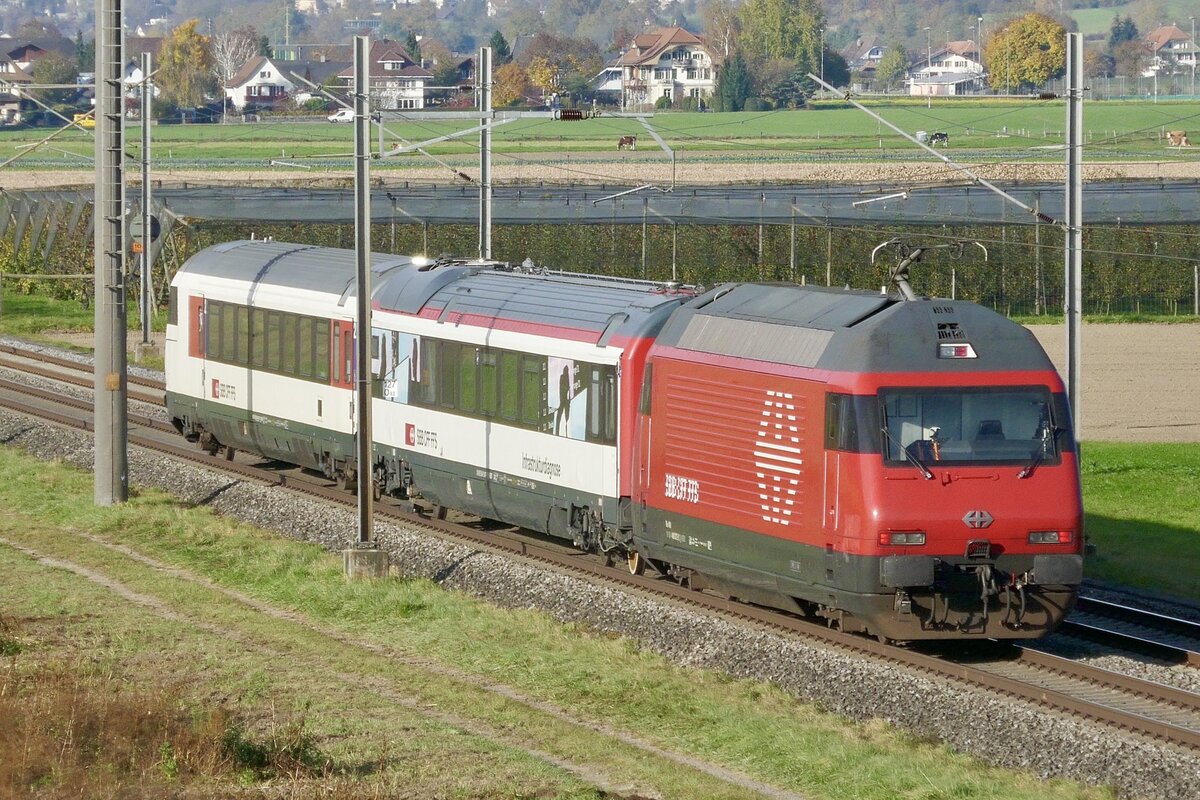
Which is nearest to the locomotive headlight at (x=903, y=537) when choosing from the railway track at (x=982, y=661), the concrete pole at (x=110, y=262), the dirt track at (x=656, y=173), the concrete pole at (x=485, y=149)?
the railway track at (x=982, y=661)

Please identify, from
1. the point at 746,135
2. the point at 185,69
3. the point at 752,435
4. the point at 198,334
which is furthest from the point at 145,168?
the point at 185,69

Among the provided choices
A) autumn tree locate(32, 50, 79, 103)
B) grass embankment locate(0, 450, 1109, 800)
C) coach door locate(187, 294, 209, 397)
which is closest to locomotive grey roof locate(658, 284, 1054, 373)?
grass embankment locate(0, 450, 1109, 800)

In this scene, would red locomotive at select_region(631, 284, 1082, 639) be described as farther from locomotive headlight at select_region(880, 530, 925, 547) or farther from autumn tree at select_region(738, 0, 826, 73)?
autumn tree at select_region(738, 0, 826, 73)

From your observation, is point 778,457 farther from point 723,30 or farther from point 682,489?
point 723,30

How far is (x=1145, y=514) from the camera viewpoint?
26.3 metres

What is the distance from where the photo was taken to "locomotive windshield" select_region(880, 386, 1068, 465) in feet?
54.2

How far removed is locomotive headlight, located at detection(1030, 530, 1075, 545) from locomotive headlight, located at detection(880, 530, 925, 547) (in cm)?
108

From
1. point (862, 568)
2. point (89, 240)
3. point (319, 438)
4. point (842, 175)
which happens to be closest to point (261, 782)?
point (862, 568)

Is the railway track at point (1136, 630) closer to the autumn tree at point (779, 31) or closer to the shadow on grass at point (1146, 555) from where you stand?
the shadow on grass at point (1146, 555)

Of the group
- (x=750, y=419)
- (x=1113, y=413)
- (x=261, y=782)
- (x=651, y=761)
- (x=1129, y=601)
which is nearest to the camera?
(x=261, y=782)

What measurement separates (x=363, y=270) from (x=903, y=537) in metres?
7.76

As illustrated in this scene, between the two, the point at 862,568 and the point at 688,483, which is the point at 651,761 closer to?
the point at 862,568

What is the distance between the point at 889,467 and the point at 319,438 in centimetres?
1237

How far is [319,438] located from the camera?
87.8ft
